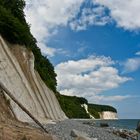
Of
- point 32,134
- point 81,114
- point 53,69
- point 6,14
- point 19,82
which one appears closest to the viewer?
point 32,134

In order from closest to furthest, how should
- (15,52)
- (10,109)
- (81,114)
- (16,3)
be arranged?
1. (10,109)
2. (15,52)
3. (16,3)
4. (81,114)

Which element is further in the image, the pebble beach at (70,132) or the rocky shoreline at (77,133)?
the pebble beach at (70,132)

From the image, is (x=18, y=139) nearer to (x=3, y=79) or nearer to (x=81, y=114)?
(x=3, y=79)

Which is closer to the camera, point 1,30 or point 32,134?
point 32,134

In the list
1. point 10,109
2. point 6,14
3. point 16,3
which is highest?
point 16,3

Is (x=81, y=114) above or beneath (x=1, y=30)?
above

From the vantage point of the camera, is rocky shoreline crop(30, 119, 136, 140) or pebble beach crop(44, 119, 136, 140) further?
pebble beach crop(44, 119, 136, 140)

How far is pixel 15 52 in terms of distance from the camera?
39938mm

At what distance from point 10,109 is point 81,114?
121874 millimetres

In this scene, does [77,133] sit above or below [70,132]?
below

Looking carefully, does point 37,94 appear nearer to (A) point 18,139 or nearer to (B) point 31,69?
(B) point 31,69

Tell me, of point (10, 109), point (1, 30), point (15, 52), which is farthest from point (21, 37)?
point (10, 109)

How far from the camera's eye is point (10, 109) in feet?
78.7

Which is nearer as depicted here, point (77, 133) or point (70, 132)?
point (77, 133)
